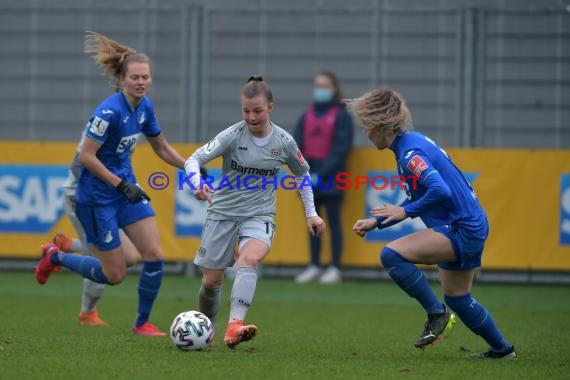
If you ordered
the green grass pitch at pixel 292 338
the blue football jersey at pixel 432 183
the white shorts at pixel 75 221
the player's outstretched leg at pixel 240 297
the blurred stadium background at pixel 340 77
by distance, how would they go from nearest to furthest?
the green grass pitch at pixel 292 338 < the blue football jersey at pixel 432 183 < the player's outstretched leg at pixel 240 297 < the white shorts at pixel 75 221 < the blurred stadium background at pixel 340 77

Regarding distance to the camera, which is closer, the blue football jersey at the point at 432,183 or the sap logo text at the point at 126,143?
the blue football jersey at the point at 432,183

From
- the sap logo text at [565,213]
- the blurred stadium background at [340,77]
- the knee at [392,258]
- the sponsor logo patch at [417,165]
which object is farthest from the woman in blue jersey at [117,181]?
the sap logo text at [565,213]

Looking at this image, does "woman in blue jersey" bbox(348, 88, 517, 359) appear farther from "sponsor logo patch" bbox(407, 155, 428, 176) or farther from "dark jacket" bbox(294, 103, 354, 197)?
"dark jacket" bbox(294, 103, 354, 197)

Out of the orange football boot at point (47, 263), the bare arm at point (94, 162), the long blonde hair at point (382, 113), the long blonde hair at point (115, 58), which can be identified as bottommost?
the orange football boot at point (47, 263)

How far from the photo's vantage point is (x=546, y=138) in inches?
579

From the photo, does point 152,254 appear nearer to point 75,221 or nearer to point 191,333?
point 75,221

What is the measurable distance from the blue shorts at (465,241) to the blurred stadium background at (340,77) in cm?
627

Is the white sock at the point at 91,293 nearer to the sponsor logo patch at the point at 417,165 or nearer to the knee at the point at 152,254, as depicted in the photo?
the knee at the point at 152,254

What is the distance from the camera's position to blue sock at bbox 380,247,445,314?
7.27 metres

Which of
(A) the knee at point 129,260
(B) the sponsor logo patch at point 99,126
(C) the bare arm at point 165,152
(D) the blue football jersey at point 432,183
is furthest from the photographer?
(A) the knee at point 129,260

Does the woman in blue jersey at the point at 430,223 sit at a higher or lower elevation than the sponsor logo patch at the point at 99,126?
lower

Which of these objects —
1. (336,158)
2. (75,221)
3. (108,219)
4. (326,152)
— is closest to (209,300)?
(108,219)

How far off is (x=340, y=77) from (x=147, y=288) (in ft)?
23.0

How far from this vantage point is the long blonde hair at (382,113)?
744cm
